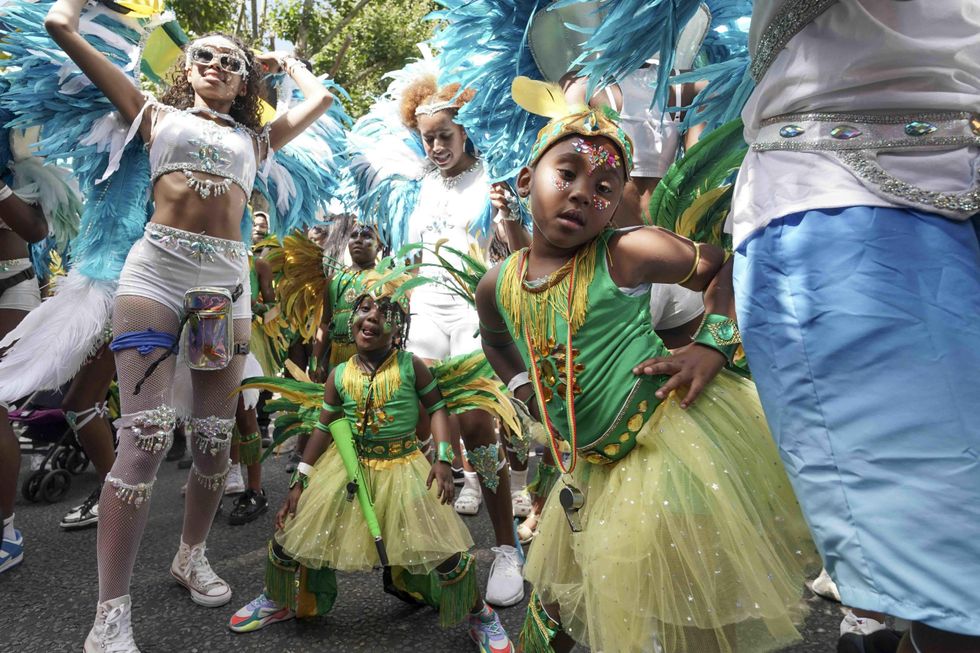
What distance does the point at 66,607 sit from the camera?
9.33 ft

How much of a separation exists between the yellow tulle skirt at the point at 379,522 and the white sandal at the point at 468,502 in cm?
137

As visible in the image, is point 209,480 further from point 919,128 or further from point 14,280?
point 919,128

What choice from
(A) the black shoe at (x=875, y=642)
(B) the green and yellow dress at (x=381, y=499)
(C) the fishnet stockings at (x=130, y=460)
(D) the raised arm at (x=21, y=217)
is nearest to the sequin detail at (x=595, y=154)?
(A) the black shoe at (x=875, y=642)

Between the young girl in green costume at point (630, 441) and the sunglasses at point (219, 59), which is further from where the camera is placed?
the sunglasses at point (219, 59)

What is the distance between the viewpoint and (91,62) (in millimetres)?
2580

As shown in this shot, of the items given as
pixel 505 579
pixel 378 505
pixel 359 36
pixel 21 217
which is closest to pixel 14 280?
pixel 21 217

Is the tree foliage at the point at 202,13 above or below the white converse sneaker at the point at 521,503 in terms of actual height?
above

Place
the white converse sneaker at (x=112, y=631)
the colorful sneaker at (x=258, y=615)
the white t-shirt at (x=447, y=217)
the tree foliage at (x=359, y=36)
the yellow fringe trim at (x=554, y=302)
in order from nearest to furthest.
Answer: the yellow fringe trim at (x=554, y=302), the white converse sneaker at (x=112, y=631), the colorful sneaker at (x=258, y=615), the white t-shirt at (x=447, y=217), the tree foliage at (x=359, y=36)

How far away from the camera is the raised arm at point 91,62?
249 centimetres

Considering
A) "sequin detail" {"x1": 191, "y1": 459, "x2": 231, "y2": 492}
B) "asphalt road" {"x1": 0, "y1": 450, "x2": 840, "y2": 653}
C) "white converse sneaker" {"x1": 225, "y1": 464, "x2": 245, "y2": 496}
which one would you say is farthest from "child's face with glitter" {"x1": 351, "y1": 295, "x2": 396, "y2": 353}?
"white converse sneaker" {"x1": 225, "y1": 464, "x2": 245, "y2": 496}

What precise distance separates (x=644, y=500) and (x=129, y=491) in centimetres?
183

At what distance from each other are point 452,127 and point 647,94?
1454 mm

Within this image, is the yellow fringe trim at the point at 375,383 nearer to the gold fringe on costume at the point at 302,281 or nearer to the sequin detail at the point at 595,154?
the sequin detail at the point at 595,154

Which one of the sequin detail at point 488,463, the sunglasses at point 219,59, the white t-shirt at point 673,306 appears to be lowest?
the sequin detail at point 488,463
